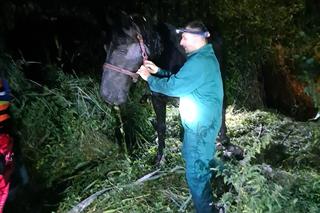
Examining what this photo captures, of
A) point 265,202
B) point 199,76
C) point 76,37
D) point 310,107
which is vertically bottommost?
point 310,107

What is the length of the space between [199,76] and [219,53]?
208cm

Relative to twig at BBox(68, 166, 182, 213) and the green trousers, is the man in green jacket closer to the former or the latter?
the green trousers

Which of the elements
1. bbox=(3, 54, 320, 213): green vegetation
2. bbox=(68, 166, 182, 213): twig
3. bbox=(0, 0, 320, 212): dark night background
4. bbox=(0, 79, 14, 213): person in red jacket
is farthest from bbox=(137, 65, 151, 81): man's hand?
bbox=(0, 0, 320, 212): dark night background

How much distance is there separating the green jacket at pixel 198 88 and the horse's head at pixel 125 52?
60 cm

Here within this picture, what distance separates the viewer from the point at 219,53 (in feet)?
17.9

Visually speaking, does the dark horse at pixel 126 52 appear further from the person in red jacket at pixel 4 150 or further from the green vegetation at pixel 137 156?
the green vegetation at pixel 137 156

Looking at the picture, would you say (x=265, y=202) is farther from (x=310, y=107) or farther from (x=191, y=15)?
(x=310, y=107)

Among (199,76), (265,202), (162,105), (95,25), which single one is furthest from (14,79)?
(265,202)

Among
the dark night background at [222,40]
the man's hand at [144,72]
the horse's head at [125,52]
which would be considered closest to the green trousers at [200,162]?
the man's hand at [144,72]

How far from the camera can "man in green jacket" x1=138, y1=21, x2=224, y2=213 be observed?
137 inches

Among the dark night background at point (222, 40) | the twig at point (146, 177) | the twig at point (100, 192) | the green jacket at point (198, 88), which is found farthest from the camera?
the dark night background at point (222, 40)

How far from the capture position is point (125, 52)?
4148mm

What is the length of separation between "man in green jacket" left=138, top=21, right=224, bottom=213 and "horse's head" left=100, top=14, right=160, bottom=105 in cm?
58

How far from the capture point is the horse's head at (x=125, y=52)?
414cm
